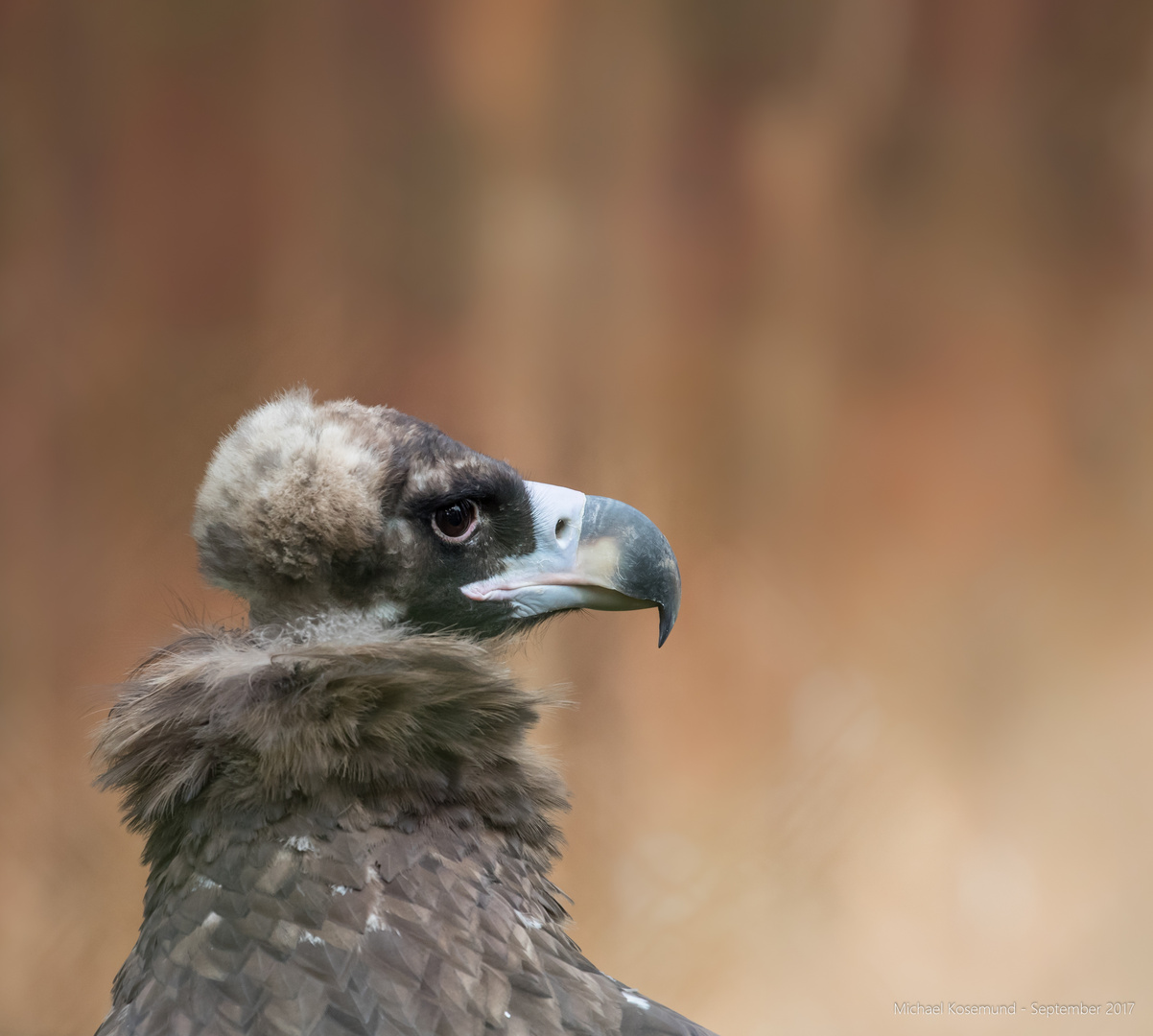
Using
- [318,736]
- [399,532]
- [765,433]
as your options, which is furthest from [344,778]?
[765,433]

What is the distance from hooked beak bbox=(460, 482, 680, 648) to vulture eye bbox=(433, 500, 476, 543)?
0.07 metres

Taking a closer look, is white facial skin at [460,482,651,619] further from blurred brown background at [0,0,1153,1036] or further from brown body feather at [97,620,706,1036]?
blurred brown background at [0,0,1153,1036]

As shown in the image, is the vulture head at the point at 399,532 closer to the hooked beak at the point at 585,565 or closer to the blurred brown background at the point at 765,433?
the hooked beak at the point at 585,565

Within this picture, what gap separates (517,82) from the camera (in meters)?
2.88

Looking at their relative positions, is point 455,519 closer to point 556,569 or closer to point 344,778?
point 556,569

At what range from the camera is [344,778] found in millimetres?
1002

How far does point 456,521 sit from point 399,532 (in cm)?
8

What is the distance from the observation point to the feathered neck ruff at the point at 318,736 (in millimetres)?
993

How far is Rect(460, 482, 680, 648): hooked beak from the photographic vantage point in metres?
1.25

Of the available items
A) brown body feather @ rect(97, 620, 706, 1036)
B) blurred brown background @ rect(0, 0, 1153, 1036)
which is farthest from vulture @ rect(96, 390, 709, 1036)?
blurred brown background @ rect(0, 0, 1153, 1036)

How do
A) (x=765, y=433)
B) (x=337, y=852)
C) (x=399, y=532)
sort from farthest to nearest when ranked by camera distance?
(x=765, y=433)
(x=399, y=532)
(x=337, y=852)

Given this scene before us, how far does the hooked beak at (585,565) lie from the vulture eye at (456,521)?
2.8 inches

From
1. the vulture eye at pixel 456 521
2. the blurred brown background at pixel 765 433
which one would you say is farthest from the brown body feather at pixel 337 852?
the blurred brown background at pixel 765 433

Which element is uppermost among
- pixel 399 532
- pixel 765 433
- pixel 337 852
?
pixel 765 433
